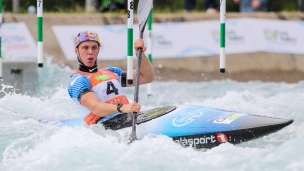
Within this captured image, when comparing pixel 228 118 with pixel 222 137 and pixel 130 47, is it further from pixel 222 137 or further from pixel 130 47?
pixel 130 47

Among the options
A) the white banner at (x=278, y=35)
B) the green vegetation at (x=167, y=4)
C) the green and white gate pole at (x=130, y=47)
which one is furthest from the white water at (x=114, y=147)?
the green vegetation at (x=167, y=4)

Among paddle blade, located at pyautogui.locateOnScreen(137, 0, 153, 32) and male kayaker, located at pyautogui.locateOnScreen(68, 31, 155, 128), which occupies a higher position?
paddle blade, located at pyautogui.locateOnScreen(137, 0, 153, 32)

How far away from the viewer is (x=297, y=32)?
11.9m

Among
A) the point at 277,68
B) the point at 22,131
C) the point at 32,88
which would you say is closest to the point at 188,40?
the point at 277,68

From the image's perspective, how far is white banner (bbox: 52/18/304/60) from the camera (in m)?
12.0

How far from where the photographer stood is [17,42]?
40.3 ft

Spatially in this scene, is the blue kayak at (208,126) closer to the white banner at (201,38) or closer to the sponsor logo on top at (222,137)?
the sponsor logo on top at (222,137)

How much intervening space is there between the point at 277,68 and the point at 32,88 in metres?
4.04

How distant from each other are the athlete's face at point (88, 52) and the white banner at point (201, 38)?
5.28 metres

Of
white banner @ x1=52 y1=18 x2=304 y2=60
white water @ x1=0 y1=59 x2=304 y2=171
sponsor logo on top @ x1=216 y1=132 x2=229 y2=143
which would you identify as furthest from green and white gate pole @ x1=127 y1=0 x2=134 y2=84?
white banner @ x1=52 y1=18 x2=304 y2=60

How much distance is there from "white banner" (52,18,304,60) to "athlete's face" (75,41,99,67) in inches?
208

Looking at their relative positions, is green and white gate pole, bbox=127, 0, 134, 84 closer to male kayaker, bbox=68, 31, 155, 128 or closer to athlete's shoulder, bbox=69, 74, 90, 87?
male kayaker, bbox=68, 31, 155, 128

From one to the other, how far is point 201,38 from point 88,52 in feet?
18.5

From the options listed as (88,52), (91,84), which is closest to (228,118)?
(91,84)
